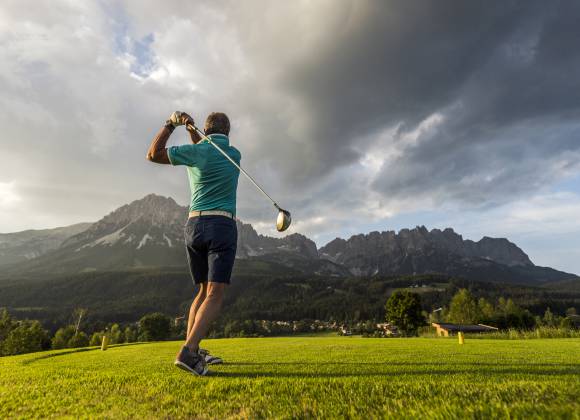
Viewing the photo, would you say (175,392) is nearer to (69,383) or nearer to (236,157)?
(69,383)

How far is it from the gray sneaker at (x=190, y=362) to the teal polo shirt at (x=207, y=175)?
6.95 feet

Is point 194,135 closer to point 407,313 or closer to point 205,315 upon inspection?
point 205,315

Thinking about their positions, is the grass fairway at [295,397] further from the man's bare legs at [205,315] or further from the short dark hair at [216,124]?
the short dark hair at [216,124]

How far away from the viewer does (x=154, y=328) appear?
78312 millimetres

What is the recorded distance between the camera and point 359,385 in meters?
3.39

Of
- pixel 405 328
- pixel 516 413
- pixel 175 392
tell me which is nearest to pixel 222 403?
pixel 175 392

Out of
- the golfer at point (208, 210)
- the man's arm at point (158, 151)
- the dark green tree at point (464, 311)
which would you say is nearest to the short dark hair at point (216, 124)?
the golfer at point (208, 210)

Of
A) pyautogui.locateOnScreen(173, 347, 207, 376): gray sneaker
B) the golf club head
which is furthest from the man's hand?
pyautogui.locateOnScreen(173, 347, 207, 376): gray sneaker

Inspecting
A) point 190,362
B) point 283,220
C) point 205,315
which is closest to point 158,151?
point 283,220

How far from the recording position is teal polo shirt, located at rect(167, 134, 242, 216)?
5289 mm

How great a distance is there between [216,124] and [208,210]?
174cm

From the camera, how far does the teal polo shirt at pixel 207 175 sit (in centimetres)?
529

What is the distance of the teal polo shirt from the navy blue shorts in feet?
0.79

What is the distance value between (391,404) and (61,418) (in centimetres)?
266
